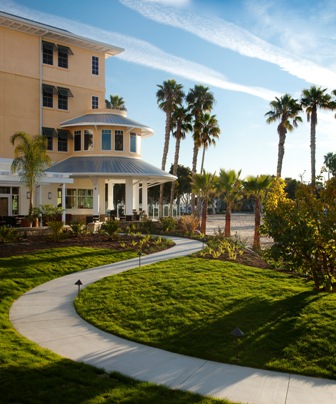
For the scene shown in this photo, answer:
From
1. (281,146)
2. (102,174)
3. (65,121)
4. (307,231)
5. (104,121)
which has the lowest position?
(307,231)

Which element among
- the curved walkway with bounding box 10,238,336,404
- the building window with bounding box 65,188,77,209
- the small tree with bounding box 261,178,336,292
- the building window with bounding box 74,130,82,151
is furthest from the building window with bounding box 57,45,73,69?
the curved walkway with bounding box 10,238,336,404

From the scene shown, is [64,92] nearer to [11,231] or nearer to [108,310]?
[11,231]

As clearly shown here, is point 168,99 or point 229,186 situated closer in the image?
point 229,186

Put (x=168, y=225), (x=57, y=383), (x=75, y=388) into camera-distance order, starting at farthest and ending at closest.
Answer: (x=168, y=225) < (x=57, y=383) < (x=75, y=388)

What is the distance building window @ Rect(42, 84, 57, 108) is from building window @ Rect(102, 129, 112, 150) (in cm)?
518

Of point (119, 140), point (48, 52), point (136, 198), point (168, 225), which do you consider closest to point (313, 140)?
point (136, 198)

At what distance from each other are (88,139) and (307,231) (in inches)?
1059

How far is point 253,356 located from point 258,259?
1120 centimetres

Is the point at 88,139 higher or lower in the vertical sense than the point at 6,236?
higher

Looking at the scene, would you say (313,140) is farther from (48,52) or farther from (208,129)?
(48,52)

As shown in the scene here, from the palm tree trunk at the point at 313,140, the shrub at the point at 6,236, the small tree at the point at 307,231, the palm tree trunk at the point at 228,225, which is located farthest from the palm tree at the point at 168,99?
the small tree at the point at 307,231

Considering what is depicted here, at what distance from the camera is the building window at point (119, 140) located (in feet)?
119

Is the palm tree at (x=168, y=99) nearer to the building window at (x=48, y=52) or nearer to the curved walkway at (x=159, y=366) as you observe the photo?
the building window at (x=48, y=52)

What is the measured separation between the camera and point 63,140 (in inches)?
1460
